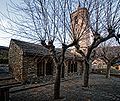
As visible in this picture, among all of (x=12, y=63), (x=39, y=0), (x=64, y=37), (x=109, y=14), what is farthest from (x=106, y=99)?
(x=12, y=63)

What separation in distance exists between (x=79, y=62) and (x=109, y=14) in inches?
635

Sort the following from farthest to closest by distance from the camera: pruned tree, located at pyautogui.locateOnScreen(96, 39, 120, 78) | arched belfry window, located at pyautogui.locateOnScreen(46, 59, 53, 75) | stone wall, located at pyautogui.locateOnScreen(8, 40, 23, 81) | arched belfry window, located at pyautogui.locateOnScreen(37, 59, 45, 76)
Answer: pruned tree, located at pyautogui.locateOnScreen(96, 39, 120, 78), arched belfry window, located at pyautogui.locateOnScreen(46, 59, 53, 75), arched belfry window, located at pyautogui.locateOnScreen(37, 59, 45, 76), stone wall, located at pyautogui.locateOnScreen(8, 40, 23, 81)

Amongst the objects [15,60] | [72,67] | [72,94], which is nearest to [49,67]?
[15,60]

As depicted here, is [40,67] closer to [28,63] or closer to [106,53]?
[28,63]

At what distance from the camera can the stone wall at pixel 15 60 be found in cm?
1603

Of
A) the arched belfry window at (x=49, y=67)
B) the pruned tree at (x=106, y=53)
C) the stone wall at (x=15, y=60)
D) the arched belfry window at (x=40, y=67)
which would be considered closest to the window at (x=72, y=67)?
the pruned tree at (x=106, y=53)

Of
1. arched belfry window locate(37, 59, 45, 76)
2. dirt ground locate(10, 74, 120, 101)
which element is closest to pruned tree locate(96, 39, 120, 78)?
arched belfry window locate(37, 59, 45, 76)

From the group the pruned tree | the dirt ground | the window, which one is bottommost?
the dirt ground

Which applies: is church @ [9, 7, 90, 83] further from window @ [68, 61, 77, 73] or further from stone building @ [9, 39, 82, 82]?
window @ [68, 61, 77, 73]

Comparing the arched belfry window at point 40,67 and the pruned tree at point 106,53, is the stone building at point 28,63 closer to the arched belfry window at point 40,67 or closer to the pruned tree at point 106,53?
the arched belfry window at point 40,67

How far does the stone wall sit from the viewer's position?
1603 centimetres

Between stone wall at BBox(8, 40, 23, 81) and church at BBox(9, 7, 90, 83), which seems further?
stone wall at BBox(8, 40, 23, 81)

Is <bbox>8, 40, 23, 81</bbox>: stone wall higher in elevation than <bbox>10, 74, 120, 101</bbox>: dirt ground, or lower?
higher

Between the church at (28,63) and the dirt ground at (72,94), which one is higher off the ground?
the church at (28,63)
